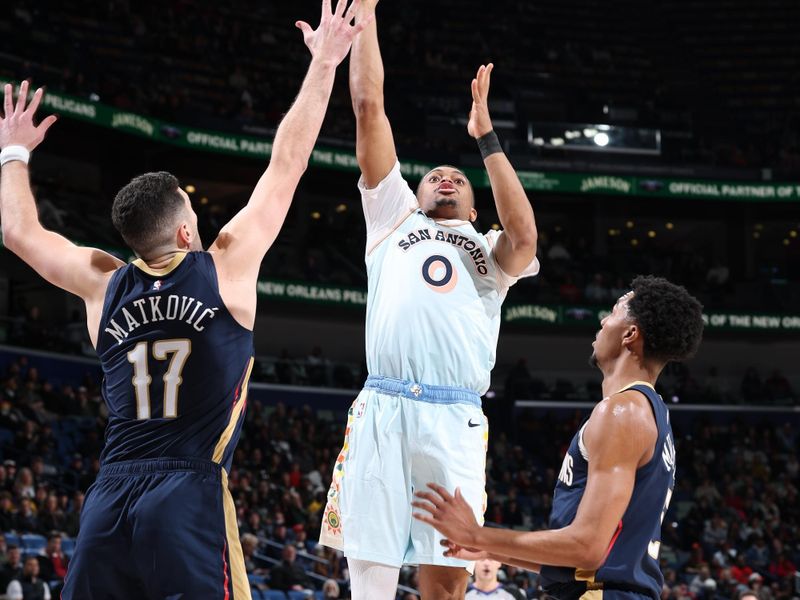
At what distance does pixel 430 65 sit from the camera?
2983cm

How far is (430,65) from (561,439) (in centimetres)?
1102

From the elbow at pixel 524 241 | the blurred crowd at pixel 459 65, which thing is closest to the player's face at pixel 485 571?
the elbow at pixel 524 241

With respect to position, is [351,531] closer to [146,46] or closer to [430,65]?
[146,46]

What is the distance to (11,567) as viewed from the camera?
39.1ft

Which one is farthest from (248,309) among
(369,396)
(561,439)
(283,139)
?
(561,439)

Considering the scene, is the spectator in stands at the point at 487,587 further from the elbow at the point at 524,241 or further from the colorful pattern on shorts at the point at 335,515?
the elbow at the point at 524,241

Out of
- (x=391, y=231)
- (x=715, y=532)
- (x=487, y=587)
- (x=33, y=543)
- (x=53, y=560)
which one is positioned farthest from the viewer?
(x=715, y=532)

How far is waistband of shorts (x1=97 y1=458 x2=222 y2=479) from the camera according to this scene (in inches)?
143

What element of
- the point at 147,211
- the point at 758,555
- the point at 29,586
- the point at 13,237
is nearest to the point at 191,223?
the point at 147,211

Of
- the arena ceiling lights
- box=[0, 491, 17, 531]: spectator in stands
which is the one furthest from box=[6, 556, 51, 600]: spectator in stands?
the arena ceiling lights

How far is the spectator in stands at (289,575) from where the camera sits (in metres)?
14.1

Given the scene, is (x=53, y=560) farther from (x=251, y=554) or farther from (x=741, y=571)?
(x=741, y=571)

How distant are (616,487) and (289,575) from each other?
37.2 ft

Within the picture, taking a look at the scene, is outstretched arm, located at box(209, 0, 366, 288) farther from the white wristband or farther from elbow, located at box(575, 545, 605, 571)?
elbow, located at box(575, 545, 605, 571)
